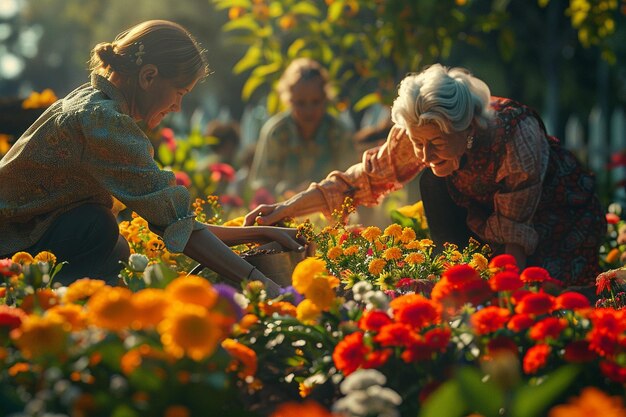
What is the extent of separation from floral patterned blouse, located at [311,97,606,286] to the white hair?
19 centimetres

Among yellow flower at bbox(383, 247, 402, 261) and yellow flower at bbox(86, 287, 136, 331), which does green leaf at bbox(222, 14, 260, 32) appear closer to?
yellow flower at bbox(383, 247, 402, 261)

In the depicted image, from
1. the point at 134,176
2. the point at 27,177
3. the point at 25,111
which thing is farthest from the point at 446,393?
the point at 25,111

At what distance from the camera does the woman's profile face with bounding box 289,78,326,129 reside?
737cm

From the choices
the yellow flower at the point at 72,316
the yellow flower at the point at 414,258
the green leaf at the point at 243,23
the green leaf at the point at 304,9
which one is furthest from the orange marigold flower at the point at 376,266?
the green leaf at the point at 304,9

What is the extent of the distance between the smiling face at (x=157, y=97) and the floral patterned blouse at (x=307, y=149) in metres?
4.04

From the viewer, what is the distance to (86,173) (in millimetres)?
3660

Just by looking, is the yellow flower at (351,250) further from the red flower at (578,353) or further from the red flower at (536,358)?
the red flower at (536,358)

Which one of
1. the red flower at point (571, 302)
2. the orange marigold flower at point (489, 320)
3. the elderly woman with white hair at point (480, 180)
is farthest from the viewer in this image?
the elderly woman with white hair at point (480, 180)

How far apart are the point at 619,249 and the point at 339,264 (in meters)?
2.04

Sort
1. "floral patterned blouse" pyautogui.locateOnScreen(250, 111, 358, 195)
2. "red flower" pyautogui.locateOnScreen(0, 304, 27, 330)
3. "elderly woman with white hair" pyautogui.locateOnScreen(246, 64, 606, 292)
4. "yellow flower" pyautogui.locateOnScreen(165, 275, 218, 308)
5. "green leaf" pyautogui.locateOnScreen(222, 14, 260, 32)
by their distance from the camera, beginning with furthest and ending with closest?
1. "green leaf" pyautogui.locateOnScreen(222, 14, 260, 32)
2. "floral patterned blouse" pyautogui.locateOnScreen(250, 111, 358, 195)
3. "elderly woman with white hair" pyautogui.locateOnScreen(246, 64, 606, 292)
4. "red flower" pyautogui.locateOnScreen(0, 304, 27, 330)
5. "yellow flower" pyautogui.locateOnScreen(165, 275, 218, 308)

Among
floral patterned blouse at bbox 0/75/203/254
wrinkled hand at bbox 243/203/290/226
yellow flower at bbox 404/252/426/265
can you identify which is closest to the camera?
floral patterned blouse at bbox 0/75/203/254

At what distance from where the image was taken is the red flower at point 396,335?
2.34 m

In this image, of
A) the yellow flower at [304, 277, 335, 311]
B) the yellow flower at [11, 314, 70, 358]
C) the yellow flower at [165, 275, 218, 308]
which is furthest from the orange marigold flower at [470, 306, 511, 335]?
the yellow flower at [11, 314, 70, 358]

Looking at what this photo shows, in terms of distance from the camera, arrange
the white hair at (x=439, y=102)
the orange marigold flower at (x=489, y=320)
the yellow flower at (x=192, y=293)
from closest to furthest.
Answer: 1. the yellow flower at (x=192, y=293)
2. the orange marigold flower at (x=489, y=320)
3. the white hair at (x=439, y=102)
